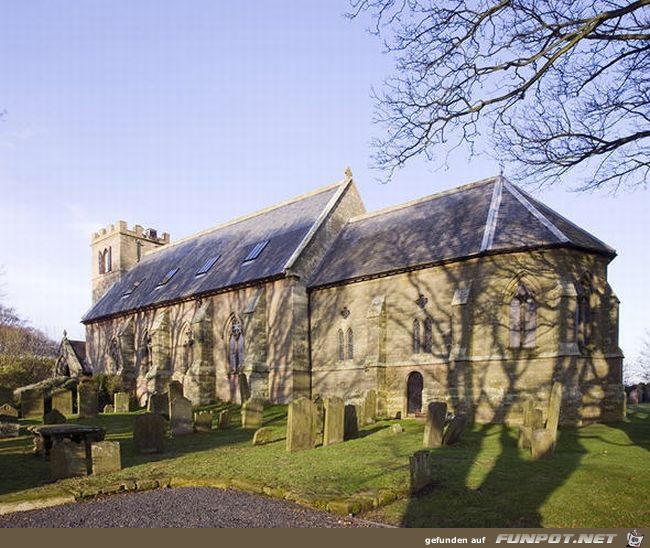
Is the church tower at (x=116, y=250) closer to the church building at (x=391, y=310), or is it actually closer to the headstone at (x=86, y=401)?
the church building at (x=391, y=310)

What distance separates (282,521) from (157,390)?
2608 cm

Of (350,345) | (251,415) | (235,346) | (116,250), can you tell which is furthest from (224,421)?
(116,250)

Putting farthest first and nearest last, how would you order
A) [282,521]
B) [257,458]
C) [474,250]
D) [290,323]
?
1. [290,323]
2. [474,250]
3. [257,458]
4. [282,521]

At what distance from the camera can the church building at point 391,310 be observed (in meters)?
20.8

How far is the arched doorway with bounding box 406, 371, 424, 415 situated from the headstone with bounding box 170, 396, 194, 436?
9.16 metres

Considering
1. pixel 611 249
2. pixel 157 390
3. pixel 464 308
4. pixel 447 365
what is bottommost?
pixel 157 390

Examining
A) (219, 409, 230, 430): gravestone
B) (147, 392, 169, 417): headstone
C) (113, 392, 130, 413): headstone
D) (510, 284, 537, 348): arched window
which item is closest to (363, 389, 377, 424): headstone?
(219, 409, 230, 430): gravestone

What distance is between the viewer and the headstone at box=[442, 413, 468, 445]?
14.8 meters

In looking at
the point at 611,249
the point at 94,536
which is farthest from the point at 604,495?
the point at 611,249

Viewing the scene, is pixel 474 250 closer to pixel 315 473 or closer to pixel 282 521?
pixel 315 473

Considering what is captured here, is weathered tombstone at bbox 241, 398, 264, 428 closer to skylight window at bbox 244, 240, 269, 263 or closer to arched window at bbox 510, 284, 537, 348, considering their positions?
arched window at bbox 510, 284, 537, 348

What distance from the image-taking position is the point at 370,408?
20703 millimetres

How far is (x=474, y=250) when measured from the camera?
71.8 feet

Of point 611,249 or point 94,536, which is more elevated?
point 611,249
